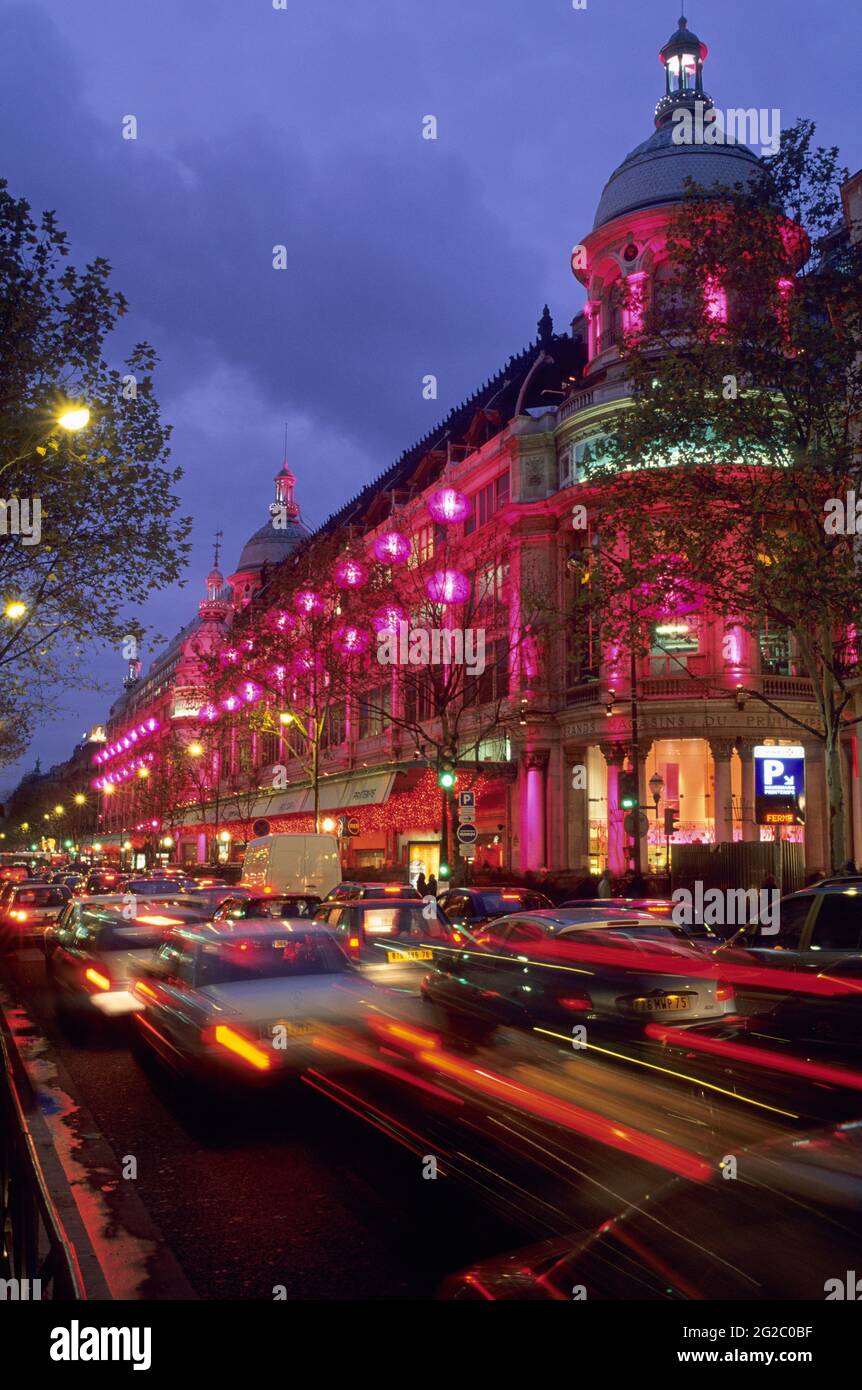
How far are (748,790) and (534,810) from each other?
802cm

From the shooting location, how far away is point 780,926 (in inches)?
455

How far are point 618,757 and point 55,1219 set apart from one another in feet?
118

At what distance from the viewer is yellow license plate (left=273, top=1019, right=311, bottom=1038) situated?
8758 mm

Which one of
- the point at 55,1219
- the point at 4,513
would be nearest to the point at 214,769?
the point at 4,513

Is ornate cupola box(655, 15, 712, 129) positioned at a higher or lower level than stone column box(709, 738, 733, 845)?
higher

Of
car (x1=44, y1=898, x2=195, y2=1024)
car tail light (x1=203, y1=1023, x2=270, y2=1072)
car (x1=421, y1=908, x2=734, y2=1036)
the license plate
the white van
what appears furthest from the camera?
the white van

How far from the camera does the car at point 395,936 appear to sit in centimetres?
1362

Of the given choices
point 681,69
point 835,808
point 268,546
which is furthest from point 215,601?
point 835,808

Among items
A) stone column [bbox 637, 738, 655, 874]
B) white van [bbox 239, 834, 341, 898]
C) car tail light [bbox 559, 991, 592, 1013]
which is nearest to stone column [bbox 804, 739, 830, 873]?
stone column [bbox 637, 738, 655, 874]

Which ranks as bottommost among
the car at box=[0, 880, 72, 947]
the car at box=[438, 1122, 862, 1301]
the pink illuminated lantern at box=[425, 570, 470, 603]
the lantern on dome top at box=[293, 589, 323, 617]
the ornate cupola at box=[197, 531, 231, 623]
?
the car at box=[0, 880, 72, 947]

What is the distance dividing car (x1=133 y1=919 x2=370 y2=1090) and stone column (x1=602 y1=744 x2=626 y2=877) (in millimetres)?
28587

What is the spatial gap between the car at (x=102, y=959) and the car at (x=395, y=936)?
7.36ft

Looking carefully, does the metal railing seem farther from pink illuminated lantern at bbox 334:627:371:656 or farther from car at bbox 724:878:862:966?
pink illuminated lantern at bbox 334:627:371:656

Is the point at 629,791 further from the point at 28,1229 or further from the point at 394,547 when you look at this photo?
the point at 28,1229
